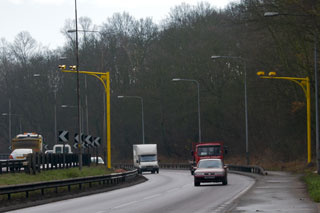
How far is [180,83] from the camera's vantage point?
84.6 metres

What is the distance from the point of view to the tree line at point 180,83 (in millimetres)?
59844

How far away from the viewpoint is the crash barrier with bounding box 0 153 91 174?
39.4 m

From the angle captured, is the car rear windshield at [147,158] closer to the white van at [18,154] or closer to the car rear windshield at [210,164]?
the white van at [18,154]

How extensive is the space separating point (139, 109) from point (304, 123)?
3602 cm

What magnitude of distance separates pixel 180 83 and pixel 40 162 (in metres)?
43.4

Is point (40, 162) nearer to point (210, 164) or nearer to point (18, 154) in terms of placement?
point (210, 164)

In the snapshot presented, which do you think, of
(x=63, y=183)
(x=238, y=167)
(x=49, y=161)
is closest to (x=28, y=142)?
(x=238, y=167)

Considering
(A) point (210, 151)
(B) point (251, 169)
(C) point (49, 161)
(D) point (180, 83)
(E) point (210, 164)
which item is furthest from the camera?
(D) point (180, 83)

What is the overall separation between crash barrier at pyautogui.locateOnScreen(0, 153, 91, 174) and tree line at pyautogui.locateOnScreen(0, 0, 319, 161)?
1459cm

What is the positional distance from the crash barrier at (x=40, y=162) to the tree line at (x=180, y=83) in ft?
47.9

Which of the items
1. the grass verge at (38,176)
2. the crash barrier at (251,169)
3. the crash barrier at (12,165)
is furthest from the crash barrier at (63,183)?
the crash barrier at (251,169)

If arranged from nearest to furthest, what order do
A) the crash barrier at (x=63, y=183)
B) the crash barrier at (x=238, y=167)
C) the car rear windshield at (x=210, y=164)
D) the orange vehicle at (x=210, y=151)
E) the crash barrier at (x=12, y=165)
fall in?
the crash barrier at (x=63, y=183)
the car rear windshield at (x=210, y=164)
the crash barrier at (x=12, y=165)
the crash barrier at (x=238, y=167)
the orange vehicle at (x=210, y=151)

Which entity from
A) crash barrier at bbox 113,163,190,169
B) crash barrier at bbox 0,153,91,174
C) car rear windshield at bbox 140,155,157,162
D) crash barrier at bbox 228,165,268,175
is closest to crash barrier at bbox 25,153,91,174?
crash barrier at bbox 0,153,91,174

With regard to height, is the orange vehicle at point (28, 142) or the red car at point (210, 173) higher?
the orange vehicle at point (28, 142)
